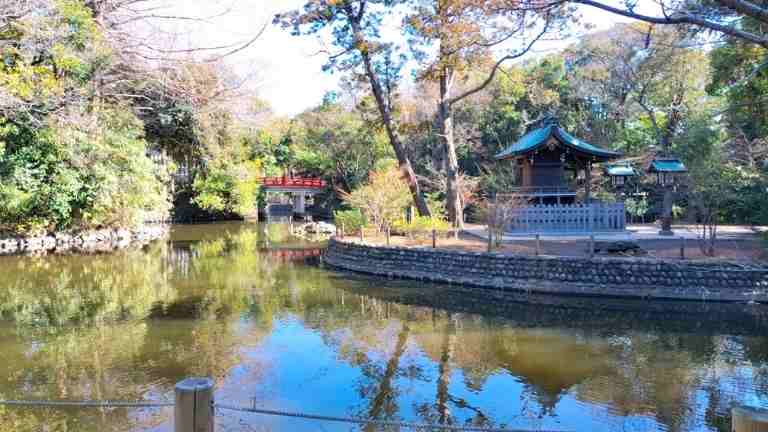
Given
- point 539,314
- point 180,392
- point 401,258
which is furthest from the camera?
point 401,258

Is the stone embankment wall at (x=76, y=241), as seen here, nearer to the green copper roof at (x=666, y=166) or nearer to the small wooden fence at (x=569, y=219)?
the small wooden fence at (x=569, y=219)

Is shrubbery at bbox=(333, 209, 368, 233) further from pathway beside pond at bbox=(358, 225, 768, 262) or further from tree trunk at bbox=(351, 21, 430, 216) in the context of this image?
tree trunk at bbox=(351, 21, 430, 216)

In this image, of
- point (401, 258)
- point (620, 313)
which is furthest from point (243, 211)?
point (620, 313)

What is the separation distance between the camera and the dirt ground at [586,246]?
1197 cm

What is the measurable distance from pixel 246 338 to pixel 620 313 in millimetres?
6201

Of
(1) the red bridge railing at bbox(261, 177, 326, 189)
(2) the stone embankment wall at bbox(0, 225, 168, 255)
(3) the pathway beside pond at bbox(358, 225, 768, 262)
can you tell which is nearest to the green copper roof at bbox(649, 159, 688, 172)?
(3) the pathway beside pond at bbox(358, 225, 768, 262)

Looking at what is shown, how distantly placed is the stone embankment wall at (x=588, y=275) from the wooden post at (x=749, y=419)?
9.45 meters

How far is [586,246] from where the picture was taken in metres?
13.7

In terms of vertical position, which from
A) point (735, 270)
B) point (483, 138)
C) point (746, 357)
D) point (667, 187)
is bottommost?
point (746, 357)

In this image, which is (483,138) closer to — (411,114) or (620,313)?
(411,114)

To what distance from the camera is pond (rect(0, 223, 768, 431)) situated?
5531 mm

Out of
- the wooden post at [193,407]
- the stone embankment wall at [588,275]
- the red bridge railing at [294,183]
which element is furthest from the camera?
the red bridge railing at [294,183]

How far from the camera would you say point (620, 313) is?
32.7 ft

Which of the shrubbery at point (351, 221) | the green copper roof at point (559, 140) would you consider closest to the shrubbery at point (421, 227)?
the shrubbery at point (351, 221)
